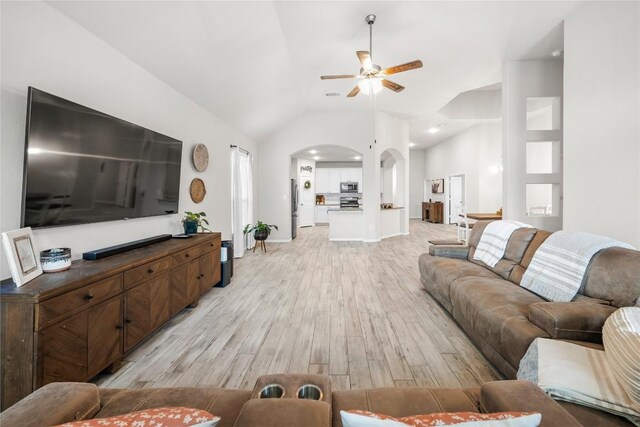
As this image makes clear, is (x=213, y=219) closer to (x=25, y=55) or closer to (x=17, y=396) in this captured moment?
(x=25, y=55)

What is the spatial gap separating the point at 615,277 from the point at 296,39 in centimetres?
416

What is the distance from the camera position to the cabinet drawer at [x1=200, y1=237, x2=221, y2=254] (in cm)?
349

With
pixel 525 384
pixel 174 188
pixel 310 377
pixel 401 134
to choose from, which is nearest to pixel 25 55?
pixel 174 188

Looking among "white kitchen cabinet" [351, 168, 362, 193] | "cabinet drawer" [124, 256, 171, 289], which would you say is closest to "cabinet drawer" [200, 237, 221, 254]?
"cabinet drawer" [124, 256, 171, 289]

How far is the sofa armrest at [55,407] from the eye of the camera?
0.81 m

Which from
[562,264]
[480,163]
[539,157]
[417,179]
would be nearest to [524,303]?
[562,264]

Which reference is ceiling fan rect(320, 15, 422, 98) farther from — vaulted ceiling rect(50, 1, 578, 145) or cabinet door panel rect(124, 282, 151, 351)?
cabinet door panel rect(124, 282, 151, 351)

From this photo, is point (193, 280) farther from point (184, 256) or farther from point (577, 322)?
point (577, 322)

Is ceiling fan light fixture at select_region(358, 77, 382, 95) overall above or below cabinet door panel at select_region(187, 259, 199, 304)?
above

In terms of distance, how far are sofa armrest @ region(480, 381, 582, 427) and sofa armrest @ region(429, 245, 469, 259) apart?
293 centimetres

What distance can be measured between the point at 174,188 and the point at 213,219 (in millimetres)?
1470

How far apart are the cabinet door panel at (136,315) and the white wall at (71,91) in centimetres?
60

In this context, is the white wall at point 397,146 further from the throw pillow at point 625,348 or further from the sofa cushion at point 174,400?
the sofa cushion at point 174,400

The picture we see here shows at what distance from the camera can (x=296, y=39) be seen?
4012 millimetres
